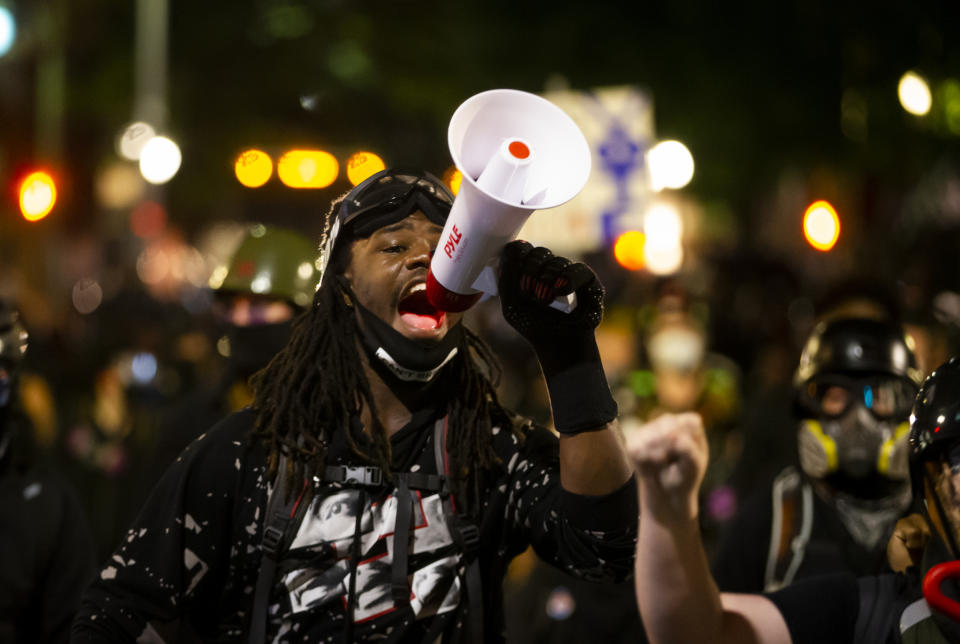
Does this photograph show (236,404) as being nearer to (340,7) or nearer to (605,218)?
(605,218)

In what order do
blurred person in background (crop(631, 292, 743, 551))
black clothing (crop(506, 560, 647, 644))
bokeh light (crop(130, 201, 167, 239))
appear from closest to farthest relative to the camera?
1. black clothing (crop(506, 560, 647, 644))
2. blurred person in background (crop(631, 292, 743, 551))
3. bokeh light (crop(130, 201, 167, 239))

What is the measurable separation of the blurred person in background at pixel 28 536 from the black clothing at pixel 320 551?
1.25 metres

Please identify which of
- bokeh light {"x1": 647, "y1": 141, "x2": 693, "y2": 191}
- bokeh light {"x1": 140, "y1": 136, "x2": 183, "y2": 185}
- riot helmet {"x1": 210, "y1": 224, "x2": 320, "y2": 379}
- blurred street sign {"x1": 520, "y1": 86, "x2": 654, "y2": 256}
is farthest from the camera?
bokeh light {"x1": 140, "y1": 136, "x2": 183, "y2": 185}

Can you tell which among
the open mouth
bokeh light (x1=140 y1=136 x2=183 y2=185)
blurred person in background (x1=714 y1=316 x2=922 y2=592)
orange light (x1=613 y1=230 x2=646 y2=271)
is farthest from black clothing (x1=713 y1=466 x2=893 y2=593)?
bokeh light (x1=140 y1=136 x2=183 y2=185)

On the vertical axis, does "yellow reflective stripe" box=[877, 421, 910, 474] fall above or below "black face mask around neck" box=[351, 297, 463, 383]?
below

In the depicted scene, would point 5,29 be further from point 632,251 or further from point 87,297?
point 632,251

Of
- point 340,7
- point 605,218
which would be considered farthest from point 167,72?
point 605,218

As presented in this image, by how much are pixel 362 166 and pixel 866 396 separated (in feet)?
6.64

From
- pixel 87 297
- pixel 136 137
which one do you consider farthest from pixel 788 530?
pixel 136 137

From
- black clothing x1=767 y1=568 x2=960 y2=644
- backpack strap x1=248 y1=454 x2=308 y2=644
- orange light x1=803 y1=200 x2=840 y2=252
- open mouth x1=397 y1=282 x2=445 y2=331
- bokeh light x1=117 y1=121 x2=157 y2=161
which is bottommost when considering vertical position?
black clothing x1=767 y1=568 x2=960 y2=644

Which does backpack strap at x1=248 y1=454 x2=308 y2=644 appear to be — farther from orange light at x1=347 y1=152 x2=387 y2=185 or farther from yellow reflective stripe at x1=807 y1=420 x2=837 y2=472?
yellow reflective stripe at x1=807 y1=420 x2=837 y2=472

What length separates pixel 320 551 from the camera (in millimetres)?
2855

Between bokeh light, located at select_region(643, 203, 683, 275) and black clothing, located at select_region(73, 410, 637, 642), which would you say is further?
bokeh light, located at select_region(643, 203, 683, 275)

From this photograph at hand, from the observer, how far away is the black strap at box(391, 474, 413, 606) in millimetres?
2840
